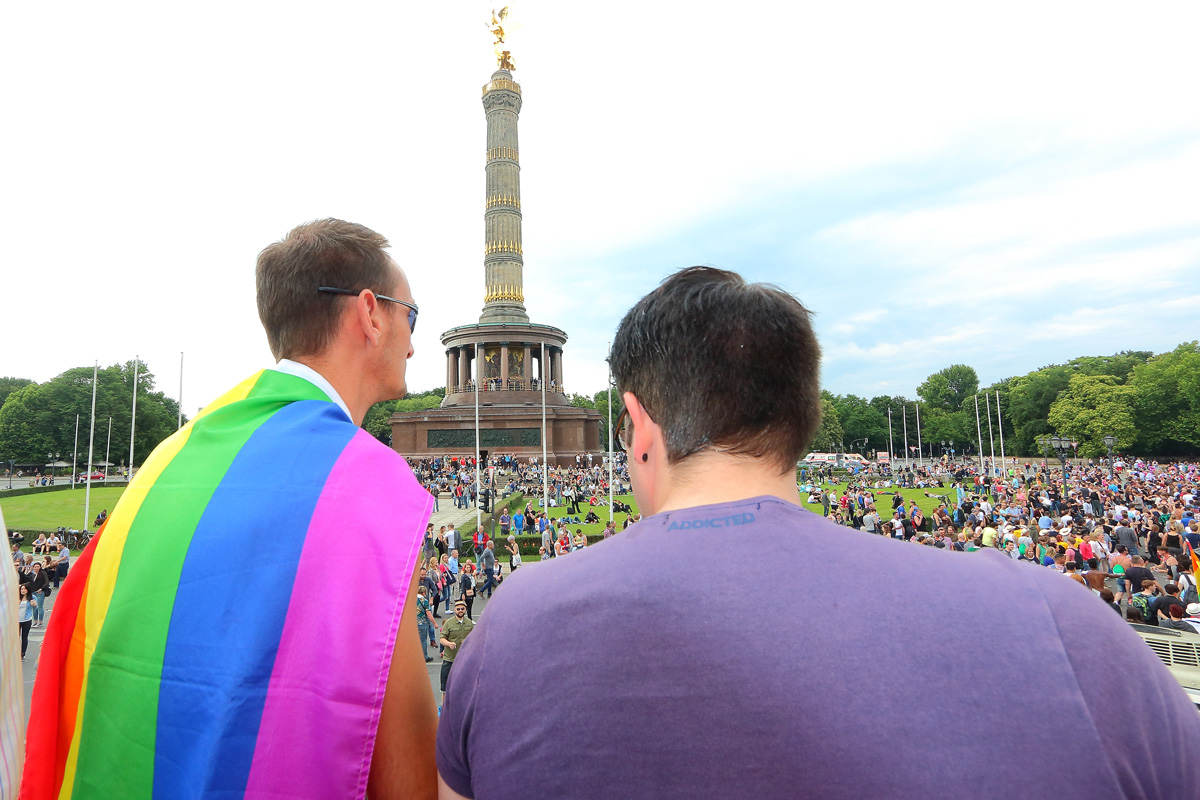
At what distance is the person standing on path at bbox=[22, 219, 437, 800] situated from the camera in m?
1.10

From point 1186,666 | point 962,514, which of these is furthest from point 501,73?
point 1186,666

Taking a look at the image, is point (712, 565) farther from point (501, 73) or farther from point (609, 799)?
point (501, 73)

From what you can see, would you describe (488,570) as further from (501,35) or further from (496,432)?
(501,35)

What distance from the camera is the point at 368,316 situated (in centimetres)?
169

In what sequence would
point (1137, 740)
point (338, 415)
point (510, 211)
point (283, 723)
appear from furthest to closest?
point (510, 211) → point (338, 415) → point (283, 723) → point (1137, 740)

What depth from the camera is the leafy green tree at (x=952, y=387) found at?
85.6 m

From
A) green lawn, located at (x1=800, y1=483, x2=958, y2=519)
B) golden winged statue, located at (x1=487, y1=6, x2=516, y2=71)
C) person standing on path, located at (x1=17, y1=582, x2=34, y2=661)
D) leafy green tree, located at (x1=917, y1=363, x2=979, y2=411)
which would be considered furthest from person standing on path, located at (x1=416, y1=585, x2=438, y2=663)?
leafy green tree, located at (x1=917, y1=363, x2=979, y2=411)

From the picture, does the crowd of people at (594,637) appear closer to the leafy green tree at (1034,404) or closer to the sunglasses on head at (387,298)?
the sunglasses on head at (387,298)

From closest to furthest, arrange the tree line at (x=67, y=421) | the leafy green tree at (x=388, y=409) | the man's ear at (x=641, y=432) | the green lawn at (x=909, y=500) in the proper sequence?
the man's ear at (x=641, y=432)
the green lawn at (x=909, y=500)
the tree line at (x=67, y=421)
the leafy green tree at (x=388, y=409)

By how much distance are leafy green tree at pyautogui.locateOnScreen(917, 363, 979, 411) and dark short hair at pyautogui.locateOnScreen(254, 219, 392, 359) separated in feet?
315

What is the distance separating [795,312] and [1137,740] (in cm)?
81

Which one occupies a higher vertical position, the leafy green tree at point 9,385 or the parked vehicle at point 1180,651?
the leafy green tree at point 9,385

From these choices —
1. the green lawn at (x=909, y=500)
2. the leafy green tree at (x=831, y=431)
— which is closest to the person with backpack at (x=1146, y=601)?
the green lawn at (x=909, y=500)

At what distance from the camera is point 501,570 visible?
14.7 meters
